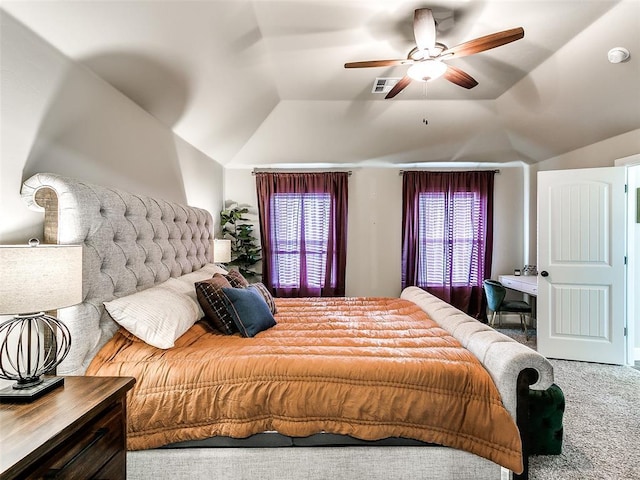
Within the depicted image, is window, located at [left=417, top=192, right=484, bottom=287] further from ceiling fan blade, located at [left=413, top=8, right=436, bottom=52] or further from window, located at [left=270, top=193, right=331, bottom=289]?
ceiling fan blade, located at [left=413, top=8, right=436, bottom=52]

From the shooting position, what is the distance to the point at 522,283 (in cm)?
408

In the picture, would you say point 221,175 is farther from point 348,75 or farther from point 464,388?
point 464,388

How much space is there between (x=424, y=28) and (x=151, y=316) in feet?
7.28

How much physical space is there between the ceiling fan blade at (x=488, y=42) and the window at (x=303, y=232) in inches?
106

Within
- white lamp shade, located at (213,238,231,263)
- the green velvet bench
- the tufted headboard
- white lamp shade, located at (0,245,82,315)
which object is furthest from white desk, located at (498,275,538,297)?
white lamp shade, located at (0,245,82,315)

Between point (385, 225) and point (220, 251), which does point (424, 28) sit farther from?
point (385, 225)

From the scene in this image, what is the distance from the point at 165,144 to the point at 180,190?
1.56 feet

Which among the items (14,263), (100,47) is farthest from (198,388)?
(100,47)

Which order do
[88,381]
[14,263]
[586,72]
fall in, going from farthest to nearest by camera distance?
[586,72] → [88,381] → [14,263]

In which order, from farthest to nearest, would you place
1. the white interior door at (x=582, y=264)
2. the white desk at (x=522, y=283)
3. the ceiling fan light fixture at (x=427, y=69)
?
1. the white desk at (x=522, y=283)
2. the white interior door at (x=582, y=264)
3. the ceiling fan light fixture at (x=427, y=69)

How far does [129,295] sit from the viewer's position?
1.87m

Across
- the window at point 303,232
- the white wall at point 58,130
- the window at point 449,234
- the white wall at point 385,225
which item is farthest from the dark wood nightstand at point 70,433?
the window at point 449,234

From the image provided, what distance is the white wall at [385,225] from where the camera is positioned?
4.83 m

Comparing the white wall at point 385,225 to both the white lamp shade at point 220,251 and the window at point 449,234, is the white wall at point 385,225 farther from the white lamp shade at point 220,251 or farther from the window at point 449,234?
the white lamp shade at point 220,251
